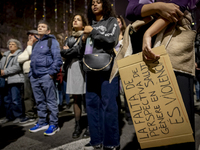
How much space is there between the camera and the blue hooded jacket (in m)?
2.51

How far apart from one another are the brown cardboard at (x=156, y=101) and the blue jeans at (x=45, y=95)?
6.10 feet

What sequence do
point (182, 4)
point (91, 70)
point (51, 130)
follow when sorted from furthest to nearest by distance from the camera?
point (51, 130)
point (91, 70)
point (182, 4)

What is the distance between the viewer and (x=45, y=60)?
253 cm

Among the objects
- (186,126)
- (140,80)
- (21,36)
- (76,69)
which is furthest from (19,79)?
(21,36)

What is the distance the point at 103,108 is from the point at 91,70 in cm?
41

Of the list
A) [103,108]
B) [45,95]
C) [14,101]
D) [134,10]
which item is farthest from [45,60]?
[134,10]

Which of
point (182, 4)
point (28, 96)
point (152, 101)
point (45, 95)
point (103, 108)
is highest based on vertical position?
point (182, 4)

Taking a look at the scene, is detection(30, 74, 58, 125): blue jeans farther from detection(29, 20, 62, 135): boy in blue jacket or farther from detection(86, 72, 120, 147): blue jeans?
detection(86, 72, 120, 147): blue jeans

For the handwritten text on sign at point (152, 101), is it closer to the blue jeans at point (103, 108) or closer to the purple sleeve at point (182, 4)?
the purple sleeve at point (182, 4)

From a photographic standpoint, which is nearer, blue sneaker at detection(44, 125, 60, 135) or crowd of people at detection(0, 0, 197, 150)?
crowd of people at detection(0, 0, 197, 150)

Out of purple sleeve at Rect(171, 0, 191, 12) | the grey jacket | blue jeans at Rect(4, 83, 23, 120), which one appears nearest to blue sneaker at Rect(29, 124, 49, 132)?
blue jeans at Rect(4, 83, 23, 120)

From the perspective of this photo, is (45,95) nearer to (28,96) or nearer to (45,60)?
(45,60)

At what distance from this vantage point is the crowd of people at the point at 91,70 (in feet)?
2.98

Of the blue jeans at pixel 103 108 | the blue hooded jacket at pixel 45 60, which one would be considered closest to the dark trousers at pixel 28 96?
the blue hooded jacket at pixel 45 60
